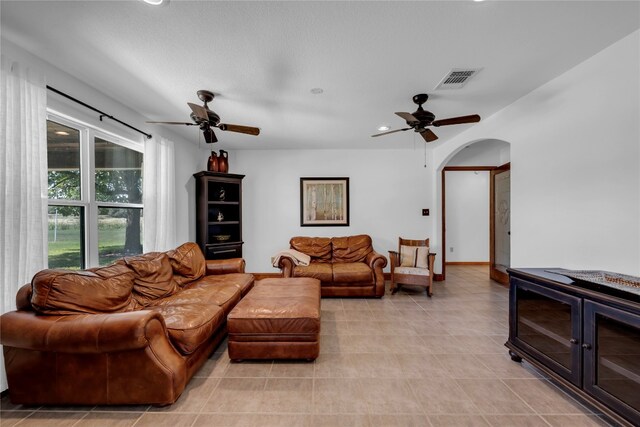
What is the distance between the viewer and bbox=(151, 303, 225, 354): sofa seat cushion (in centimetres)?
189

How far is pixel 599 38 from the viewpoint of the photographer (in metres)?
1.89

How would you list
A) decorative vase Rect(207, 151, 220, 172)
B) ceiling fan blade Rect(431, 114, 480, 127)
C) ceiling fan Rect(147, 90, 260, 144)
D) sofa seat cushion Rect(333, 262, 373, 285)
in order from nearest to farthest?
ceiling fan Rect(147, 90, 260, 144) → ceiling fan blade Rect(431, 114, 480, 127) → sofa seat cushion Rect(333, 262, 373, 285) → decorative vase Rect(207, 151, 220, 172)

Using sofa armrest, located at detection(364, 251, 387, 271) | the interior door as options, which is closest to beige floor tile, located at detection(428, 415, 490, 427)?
sofa armrest, located at detection(364, 251, 387, 271)

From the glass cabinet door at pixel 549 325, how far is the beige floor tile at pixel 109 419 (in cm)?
298

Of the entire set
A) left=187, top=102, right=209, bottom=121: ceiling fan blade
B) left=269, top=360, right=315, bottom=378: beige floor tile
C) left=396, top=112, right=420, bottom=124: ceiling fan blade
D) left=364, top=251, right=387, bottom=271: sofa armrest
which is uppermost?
left=396, top=112, right=420, bottom=124: ceiling fan blade

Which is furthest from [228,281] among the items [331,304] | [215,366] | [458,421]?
[458,421]

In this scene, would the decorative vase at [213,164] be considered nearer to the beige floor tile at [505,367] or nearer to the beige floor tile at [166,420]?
the beige floor tile at [166,420]

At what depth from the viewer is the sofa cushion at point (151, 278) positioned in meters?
2.51

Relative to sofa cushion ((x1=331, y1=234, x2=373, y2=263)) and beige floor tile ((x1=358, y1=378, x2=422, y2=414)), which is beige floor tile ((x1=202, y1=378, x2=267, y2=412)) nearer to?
beige floor tile ((x1=358, y1=378, x2=422, y2=414))

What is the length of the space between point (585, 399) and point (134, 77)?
4.35 m

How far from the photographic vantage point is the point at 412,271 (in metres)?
4.17

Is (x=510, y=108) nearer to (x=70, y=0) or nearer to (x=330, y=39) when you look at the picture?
(x=330, y=39)

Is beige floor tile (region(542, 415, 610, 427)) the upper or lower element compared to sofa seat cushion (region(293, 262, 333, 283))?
lower

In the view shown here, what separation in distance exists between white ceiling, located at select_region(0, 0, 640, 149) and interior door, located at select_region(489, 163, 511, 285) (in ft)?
7.97
